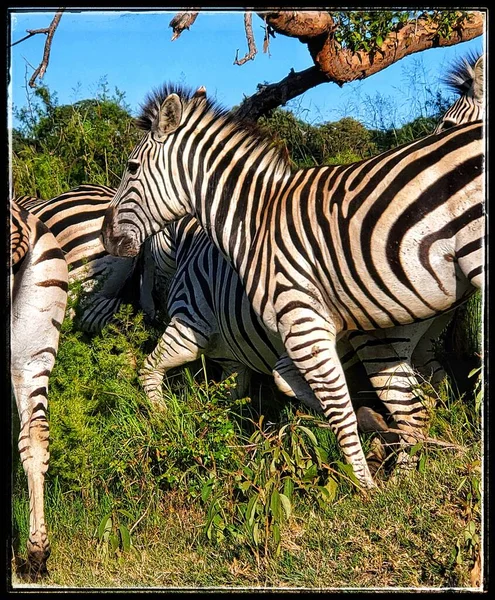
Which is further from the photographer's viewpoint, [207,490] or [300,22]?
[300,22]

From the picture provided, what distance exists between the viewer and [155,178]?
591 centimetres

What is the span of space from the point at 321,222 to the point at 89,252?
335 centimetres

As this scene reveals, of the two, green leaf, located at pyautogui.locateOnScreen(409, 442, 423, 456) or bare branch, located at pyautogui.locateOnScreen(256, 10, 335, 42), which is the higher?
bare branch, located at pyautogui.locateOnScreen(256, 10, 335, 42)

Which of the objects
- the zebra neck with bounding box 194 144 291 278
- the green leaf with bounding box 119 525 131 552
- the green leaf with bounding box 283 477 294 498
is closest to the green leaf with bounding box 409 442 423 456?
the green leaf with bounding box 283 477 294 498

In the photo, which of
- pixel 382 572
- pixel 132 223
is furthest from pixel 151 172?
pixel 382 572

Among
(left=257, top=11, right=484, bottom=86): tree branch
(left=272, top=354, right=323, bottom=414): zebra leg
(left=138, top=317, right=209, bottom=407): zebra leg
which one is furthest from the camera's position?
(left=257, top=11, right=484, bottom=86): tree branch

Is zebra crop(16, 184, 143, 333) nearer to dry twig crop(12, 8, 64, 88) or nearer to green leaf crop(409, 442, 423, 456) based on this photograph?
dry twig crop(12, 8, 64, 88)

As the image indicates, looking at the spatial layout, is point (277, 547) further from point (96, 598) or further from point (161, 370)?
point (161, 370)

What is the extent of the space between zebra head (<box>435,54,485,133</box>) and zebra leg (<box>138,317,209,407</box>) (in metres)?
2.70

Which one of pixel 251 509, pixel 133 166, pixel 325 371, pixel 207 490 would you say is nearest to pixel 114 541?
pixel 207 490

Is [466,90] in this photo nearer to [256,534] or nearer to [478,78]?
[478,78]

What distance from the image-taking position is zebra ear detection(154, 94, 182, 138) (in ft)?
18.7

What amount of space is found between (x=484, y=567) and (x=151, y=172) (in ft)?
11.2

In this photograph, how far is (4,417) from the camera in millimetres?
4543
